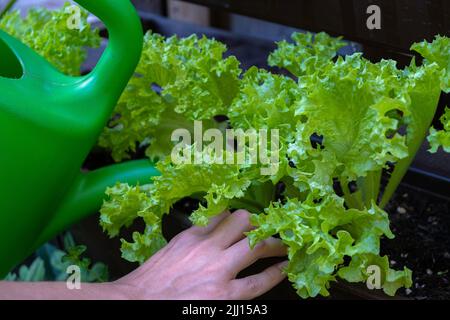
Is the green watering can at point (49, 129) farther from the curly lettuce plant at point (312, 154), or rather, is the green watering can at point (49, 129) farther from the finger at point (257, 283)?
the finger at point (257, 283)

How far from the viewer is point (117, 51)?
80 centimetres

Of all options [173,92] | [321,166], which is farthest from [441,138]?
[173,92]

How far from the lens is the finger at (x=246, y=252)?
0.71m

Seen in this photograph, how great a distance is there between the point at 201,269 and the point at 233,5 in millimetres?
631

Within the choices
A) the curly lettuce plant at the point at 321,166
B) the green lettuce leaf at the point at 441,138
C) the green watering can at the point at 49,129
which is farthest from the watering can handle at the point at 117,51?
the green lettuce leaf at the point at 441,138

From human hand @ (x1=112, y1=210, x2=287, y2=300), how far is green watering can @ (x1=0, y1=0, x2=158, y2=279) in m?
0.15

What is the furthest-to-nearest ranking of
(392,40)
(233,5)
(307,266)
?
(233,5) < (392,40) < (307,266)

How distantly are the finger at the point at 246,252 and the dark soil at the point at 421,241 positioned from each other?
0.17 m

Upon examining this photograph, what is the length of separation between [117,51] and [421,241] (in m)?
0.48

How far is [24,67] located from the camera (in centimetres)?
80

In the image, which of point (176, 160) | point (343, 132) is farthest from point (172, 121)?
point (343, 132)

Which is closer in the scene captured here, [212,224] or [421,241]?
[212,224]

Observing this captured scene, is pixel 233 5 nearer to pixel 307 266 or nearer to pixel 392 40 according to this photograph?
pixel 392 40

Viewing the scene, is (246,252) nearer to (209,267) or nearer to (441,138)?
(209,267)
